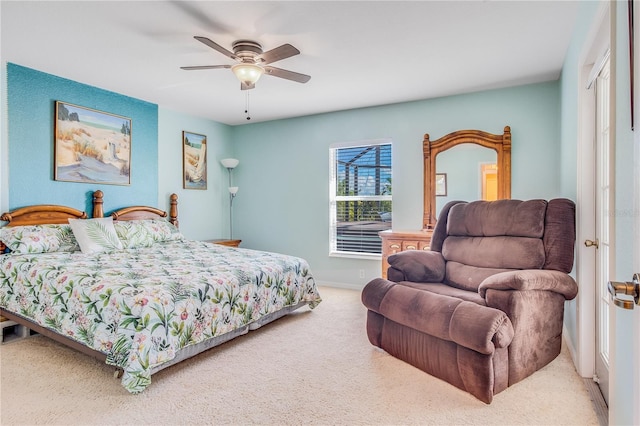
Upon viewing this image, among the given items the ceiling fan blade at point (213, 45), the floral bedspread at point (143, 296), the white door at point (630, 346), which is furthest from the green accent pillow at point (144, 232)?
the white door at point (630, 346)

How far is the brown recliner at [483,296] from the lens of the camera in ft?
6.68

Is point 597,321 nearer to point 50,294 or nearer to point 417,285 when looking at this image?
point 417,285

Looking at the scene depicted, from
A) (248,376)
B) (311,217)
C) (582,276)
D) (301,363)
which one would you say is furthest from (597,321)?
(311,217)

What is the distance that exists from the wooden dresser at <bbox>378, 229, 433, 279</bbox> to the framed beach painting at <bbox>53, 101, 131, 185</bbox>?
320 cm

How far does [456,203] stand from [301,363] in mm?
1905

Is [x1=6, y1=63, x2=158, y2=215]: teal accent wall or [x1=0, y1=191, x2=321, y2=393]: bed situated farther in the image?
[x1=6, y1=63, x2=158, y2=215]: teal accent wall

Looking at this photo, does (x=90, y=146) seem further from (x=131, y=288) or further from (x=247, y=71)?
(x=131, y=288)

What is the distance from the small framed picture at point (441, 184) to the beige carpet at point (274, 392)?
207cm

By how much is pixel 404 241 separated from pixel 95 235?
3.19 m

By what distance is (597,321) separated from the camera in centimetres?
231

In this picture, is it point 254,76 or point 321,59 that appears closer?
point 254,76

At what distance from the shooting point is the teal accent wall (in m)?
3.39

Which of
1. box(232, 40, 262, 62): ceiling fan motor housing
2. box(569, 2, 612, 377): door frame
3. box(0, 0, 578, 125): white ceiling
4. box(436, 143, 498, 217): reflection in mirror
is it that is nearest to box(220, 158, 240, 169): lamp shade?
box(0, 0, 578, 125): white ceiling

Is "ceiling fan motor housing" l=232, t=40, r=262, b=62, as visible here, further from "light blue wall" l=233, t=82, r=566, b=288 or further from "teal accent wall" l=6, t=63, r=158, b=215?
"light blue wall" l=233, t=82, r=566, b=288
